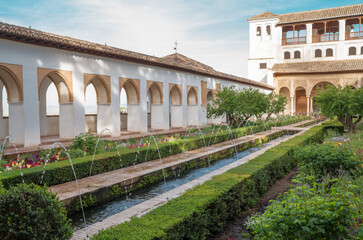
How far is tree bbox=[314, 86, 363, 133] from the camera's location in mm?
14156

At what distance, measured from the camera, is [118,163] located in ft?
27.2

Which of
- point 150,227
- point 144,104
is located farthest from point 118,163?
point 144,104

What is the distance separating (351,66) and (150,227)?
33.4 metres

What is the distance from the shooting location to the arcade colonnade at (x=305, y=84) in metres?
31.6

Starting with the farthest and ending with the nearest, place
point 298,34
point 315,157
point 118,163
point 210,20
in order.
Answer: point 210,20
point 298,34
point 118,163
point 315,157

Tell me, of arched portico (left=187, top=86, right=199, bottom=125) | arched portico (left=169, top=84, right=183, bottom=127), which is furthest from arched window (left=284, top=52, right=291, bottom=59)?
arched portico (left=169, top=84, right=183, bottom=127)

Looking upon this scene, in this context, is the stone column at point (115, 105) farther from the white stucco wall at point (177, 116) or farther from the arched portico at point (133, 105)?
the white stucco wall at point (177, 116)

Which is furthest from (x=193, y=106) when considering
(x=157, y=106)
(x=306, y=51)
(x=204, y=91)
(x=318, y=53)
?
(x=318, y=53)

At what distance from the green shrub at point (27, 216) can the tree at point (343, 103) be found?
1410 cm

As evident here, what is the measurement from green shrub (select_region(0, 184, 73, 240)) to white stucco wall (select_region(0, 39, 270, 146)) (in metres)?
8.78

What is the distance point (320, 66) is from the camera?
32969mm

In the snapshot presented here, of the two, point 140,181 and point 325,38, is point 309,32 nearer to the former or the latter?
point 325,38

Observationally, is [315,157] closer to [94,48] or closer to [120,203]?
[120,203]

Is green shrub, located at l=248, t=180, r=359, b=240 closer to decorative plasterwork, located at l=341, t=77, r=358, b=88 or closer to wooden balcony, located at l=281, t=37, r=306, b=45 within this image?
decorative plasterwork, located at l=341, t=77, r=358, b=88
